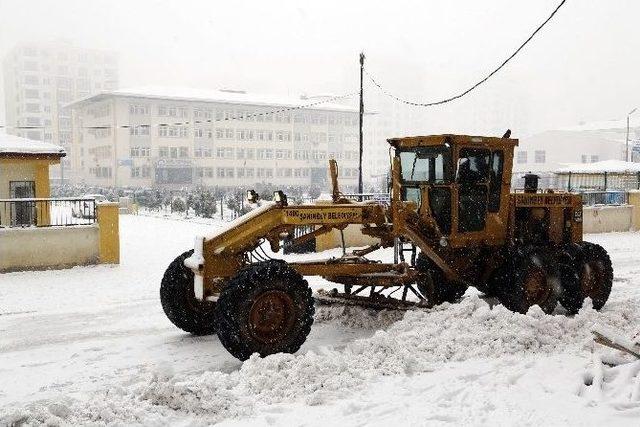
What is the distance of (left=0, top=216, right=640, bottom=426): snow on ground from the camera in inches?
195

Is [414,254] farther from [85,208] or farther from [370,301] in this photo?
[85,208]

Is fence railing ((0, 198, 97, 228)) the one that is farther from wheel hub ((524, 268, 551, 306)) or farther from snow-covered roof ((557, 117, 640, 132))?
snow-covered roof ((557, 117, 640, 132))

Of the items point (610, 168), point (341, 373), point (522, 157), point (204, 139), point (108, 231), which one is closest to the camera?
point (341, 373)

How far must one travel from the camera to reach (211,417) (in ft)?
16.3

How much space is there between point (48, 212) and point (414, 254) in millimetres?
11116

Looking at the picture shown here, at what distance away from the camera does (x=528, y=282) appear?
8.27 meters

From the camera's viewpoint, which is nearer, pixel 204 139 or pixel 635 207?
pixel 635 207

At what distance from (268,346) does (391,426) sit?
194cm

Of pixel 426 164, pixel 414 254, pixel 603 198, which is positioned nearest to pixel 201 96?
pixel 603 198

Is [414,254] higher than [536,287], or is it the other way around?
[414,254]

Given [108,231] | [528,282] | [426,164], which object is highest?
[426,164]

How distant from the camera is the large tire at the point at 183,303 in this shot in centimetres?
750

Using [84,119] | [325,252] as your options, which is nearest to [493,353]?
[325,252]

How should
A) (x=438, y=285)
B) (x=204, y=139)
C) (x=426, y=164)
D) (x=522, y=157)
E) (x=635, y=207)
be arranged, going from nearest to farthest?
(x=426, y=164)
(x=438, y=285)
(x=635, y=207)
(x=204, y=139)
(x=522, y=157)
